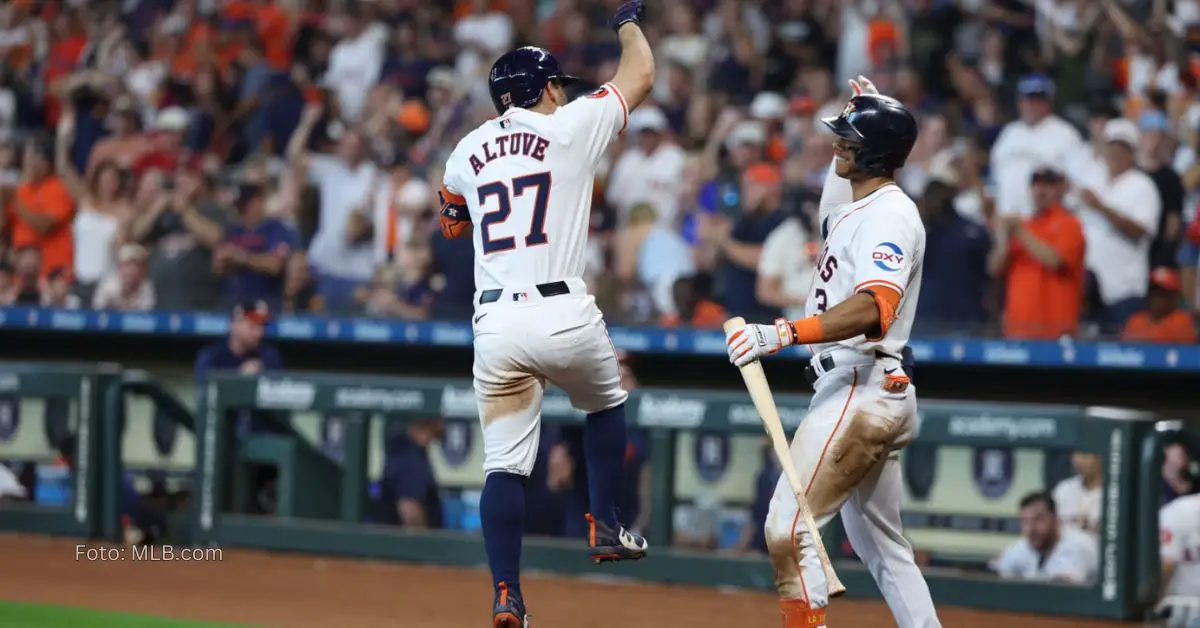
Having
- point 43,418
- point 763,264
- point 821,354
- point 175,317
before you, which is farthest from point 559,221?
point 175,317

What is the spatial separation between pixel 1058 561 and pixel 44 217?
8822mm

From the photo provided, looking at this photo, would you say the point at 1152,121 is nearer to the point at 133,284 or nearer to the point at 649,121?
the point at 649,121

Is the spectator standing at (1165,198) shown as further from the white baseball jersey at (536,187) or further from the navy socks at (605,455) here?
the white baseball jersey at (536,187)

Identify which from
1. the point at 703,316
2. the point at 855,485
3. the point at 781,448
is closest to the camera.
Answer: the point at 781,448

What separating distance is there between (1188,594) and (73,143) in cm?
1065

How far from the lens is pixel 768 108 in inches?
471

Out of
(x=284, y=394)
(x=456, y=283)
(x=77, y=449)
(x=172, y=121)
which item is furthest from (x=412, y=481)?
(x=172, y=121)

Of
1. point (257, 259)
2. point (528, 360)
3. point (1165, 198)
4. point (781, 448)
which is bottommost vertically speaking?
point (781, 448)

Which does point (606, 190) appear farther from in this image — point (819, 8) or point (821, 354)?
point (821, 354)

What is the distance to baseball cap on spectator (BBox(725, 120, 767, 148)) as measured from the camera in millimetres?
11344

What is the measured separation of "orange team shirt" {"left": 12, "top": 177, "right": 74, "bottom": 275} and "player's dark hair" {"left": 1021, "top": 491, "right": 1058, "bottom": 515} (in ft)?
27.0

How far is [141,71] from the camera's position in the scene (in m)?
15.7

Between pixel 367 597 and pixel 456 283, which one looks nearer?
pixel 367 597

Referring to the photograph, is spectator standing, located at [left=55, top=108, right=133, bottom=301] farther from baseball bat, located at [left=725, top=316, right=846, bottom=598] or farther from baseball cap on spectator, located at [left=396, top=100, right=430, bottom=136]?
baseball bat, located at [left=725, top=316, right=846, bottom=598]
